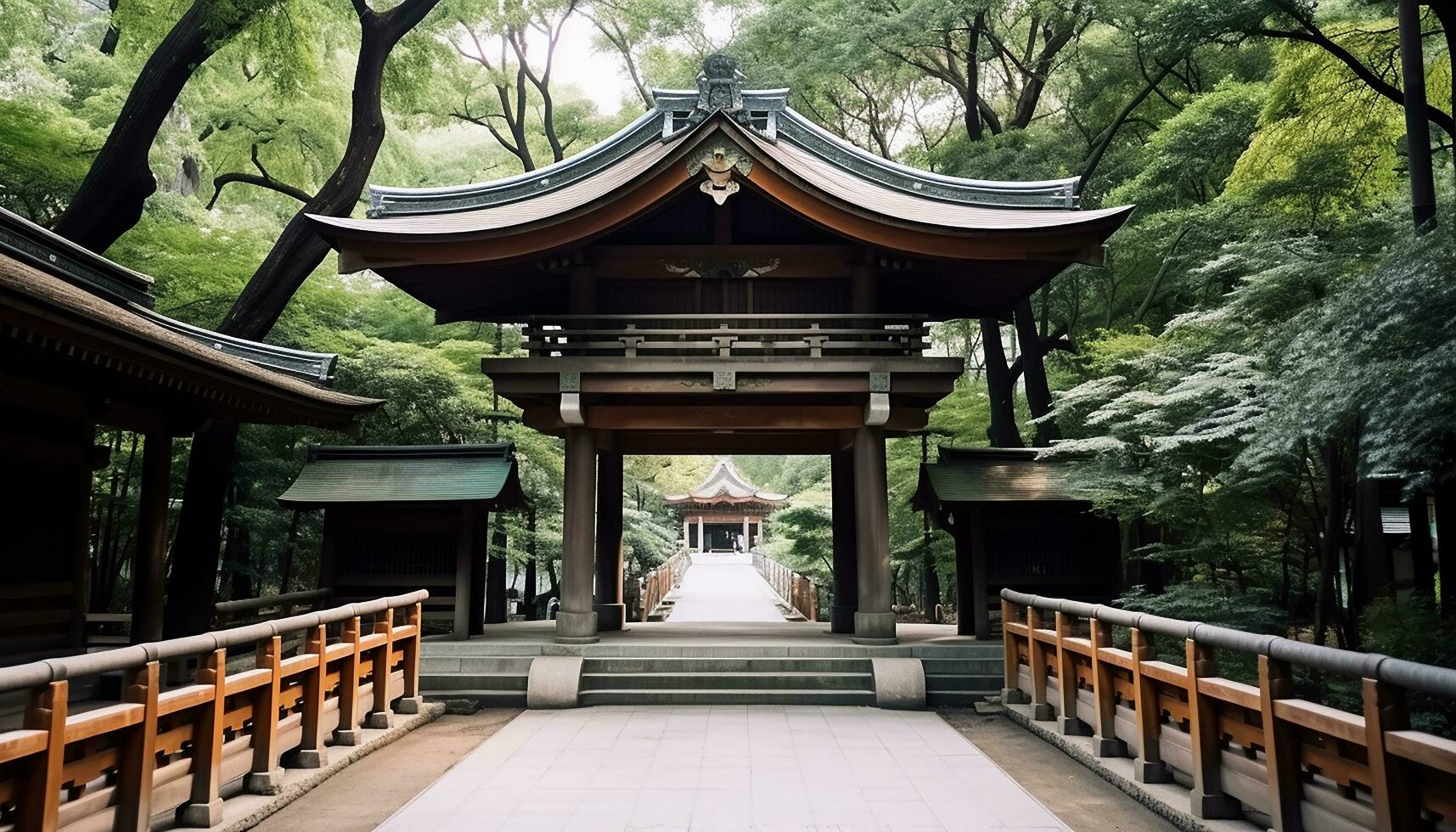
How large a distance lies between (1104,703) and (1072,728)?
3.30 ft

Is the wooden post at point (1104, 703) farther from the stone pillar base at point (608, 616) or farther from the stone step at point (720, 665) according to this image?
the stone pillar base at point (608, 616)

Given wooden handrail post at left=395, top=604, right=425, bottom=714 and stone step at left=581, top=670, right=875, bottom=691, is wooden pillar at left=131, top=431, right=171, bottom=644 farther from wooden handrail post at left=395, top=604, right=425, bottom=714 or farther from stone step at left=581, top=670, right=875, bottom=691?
stone step at left=581, top=670, right=875, bottom=691

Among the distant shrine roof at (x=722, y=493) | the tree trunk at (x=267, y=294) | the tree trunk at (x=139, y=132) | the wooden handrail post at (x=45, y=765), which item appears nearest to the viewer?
the wooden handrail post at (x=45, y=765)

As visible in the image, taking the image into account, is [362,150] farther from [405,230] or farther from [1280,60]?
[1280,60]

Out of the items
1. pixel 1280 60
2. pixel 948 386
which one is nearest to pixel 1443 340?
pixel 948 386

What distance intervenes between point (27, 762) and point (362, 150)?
1065 centimetres

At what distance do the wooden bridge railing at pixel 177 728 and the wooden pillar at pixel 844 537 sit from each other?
745 cm

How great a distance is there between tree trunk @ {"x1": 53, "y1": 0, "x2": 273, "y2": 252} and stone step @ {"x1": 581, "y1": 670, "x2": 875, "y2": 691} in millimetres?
7903

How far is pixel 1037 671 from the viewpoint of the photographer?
8.48 meters

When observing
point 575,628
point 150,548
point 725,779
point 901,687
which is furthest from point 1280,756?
point 150,548

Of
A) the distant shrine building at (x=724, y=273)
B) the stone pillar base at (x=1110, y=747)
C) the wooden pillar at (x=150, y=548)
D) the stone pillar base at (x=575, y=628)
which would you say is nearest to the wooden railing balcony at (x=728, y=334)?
the distant shrine building at (x=724, y=273)

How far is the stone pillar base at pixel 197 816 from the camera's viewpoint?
515 cm

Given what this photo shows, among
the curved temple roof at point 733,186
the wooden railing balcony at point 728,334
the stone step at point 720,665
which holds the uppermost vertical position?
the curved temple roof at point 733,186

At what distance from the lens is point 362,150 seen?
12867 mm
